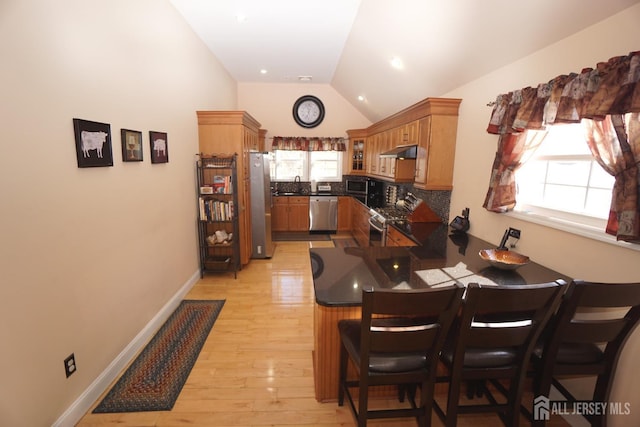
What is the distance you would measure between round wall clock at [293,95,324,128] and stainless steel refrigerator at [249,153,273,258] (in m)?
2.08

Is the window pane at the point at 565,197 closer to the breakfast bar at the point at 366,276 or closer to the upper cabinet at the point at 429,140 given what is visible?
the breakfast bar at the point at 366,276

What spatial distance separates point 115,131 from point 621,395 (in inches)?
142

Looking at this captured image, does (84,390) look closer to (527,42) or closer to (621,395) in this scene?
(621,395)

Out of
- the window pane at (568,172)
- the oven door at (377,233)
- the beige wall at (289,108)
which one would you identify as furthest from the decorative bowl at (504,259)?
the beige wall at (289,108)

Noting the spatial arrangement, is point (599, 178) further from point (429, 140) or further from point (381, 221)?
point (381, 221)

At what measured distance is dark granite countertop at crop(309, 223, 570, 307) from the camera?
175 centimetres

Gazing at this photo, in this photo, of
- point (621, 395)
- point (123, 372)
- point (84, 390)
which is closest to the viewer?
point (621, 395)

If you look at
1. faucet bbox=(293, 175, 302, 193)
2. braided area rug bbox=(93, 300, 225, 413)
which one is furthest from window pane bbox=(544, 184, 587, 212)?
faucet bbox=(293, 175, 302, 193)

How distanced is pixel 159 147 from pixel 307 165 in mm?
4041

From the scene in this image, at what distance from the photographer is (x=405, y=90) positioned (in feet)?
12.5

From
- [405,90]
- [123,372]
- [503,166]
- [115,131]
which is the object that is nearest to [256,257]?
[123,372]

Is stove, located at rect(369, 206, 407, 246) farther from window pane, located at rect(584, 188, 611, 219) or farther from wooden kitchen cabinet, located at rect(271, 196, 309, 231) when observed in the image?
wooden kitchen cabinet, located at rect(271, 196, 309, 231)

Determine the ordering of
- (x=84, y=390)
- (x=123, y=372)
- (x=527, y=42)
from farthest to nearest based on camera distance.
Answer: (x=123, y=372)
(x=527, y=42)
(x=84, y=390)

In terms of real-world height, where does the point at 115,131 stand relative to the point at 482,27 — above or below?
below
